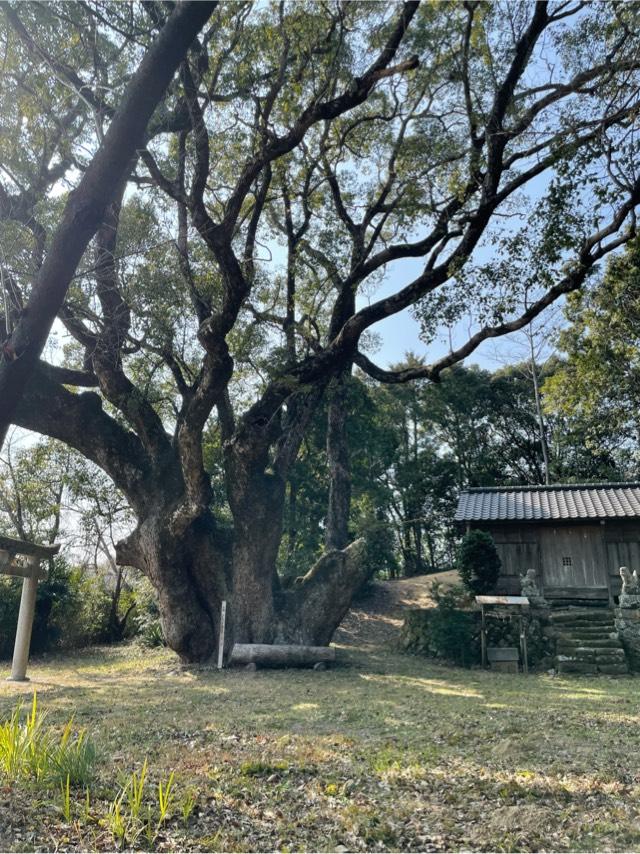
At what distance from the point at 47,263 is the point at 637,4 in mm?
9139

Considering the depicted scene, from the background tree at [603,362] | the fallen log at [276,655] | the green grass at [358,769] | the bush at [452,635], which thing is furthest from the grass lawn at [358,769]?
the background tree at [603,362]

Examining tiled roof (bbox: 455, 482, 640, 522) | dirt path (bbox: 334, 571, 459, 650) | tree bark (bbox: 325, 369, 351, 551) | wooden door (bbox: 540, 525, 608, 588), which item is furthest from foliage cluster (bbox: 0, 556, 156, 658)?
wooden door (bbox: 540, 525, 608, 588)

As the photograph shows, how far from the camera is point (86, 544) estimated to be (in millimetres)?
19891

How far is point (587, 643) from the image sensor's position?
12.2 meters

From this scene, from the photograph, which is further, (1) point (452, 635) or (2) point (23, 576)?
(1) point (452, 635)

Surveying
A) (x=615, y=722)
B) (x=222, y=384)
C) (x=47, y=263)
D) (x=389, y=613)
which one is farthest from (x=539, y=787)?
(x=389, y=613)

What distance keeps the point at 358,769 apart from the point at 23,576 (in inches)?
318

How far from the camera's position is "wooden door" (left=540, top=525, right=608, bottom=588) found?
51.9 feet

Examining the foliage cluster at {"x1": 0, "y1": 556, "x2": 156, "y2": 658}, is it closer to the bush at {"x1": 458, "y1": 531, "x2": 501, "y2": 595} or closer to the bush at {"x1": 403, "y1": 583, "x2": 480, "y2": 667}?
the bush at {"x1": 403, "y1": 583, "x2": 480, "y2": 667}

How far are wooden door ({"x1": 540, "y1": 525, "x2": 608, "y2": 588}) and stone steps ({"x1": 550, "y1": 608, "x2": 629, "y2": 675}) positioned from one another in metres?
2.38

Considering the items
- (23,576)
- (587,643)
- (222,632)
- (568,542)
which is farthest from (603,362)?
(23,576)

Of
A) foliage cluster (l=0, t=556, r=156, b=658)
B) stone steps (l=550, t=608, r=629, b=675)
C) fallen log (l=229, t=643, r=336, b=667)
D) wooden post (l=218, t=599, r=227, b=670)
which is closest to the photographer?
fallen log (l=229, t=643, r=336, b=667)

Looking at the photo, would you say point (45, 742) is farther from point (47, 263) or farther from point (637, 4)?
point (637, 4)

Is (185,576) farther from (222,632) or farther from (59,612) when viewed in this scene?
(59,612)
